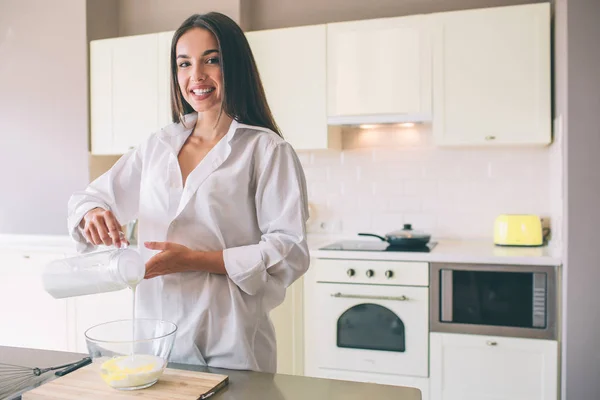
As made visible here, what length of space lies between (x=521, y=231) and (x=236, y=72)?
83.4 inches

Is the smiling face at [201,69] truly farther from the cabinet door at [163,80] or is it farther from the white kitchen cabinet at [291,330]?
the cabinet door at [163,80]

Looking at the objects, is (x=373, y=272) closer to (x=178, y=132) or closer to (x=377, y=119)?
(x=377, y=119)

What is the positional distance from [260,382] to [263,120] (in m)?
0.61

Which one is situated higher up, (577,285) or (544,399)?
(577,285)

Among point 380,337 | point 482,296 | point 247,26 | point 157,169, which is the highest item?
point 247,26

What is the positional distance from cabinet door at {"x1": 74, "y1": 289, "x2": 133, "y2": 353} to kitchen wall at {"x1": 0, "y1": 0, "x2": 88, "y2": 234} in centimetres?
74

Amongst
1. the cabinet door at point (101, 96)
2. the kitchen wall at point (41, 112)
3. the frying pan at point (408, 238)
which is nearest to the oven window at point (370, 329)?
the frying pan at point (408, 238)

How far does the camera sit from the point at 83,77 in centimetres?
368

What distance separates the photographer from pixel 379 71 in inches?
121

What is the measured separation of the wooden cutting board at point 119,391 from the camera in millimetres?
977

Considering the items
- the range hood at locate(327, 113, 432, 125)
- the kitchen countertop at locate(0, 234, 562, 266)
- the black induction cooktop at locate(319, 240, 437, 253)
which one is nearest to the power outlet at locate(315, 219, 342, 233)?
the kitchen countertop at locate(0, 234, 562, 266)

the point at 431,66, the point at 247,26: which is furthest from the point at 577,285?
the point at 247,26

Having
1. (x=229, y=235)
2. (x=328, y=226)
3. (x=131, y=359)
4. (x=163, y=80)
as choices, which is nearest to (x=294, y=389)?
(x=131, y=359)

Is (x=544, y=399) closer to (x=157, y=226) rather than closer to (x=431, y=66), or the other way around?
(x=431, y=66)
